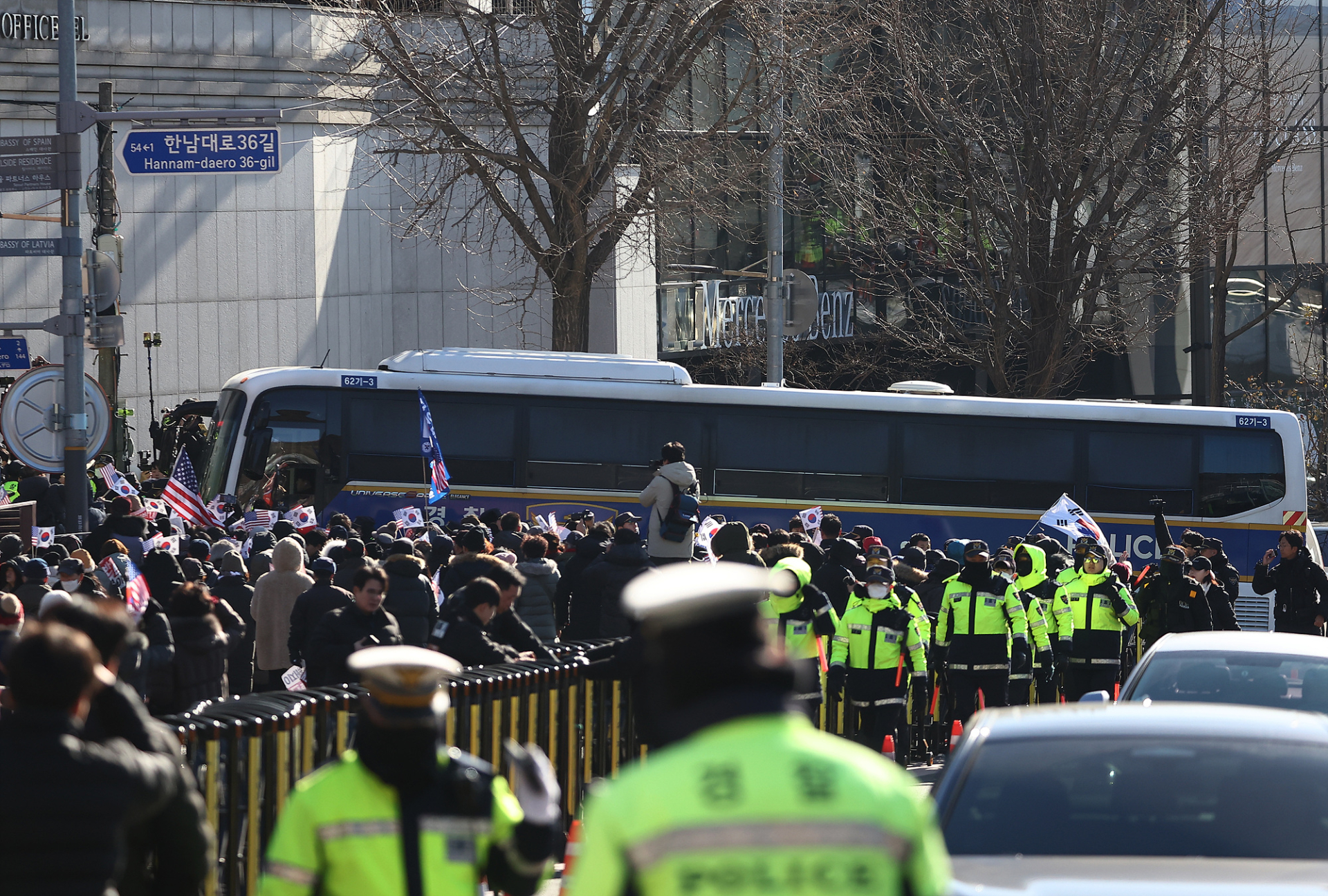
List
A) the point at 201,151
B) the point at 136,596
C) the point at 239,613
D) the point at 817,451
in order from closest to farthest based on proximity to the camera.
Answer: the point at 136,596, the point at 239,613, the point at 201,151, the point at 817,451

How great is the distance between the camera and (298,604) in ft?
35.8

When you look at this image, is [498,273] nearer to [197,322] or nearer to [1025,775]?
[197,322]

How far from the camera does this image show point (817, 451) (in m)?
22.2

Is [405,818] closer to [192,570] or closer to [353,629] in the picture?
[353,629]

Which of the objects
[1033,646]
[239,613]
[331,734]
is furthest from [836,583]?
[331,734]

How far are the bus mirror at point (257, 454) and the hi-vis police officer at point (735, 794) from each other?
19.2 meters

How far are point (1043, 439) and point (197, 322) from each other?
16299 mm

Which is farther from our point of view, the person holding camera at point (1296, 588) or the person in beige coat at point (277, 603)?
the person holding camera at point (1296, 588)

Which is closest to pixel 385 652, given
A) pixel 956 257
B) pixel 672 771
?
pixel 672 771

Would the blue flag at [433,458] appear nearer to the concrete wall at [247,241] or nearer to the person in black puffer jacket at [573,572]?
the person in black puffer jacket at [573,572]

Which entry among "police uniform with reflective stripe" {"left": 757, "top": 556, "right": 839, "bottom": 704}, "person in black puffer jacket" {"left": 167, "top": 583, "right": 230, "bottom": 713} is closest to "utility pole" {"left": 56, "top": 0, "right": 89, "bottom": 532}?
"person in black puffer jacket" {"left": 167, "top": 583, "right": 230, "bottom": 713}

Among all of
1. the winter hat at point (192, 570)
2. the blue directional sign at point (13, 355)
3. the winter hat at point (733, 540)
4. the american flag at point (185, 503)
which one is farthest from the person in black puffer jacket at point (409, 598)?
the blue directional sign at point (13, 355)

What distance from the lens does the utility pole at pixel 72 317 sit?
49.8 ft

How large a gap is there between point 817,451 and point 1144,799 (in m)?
16.7
